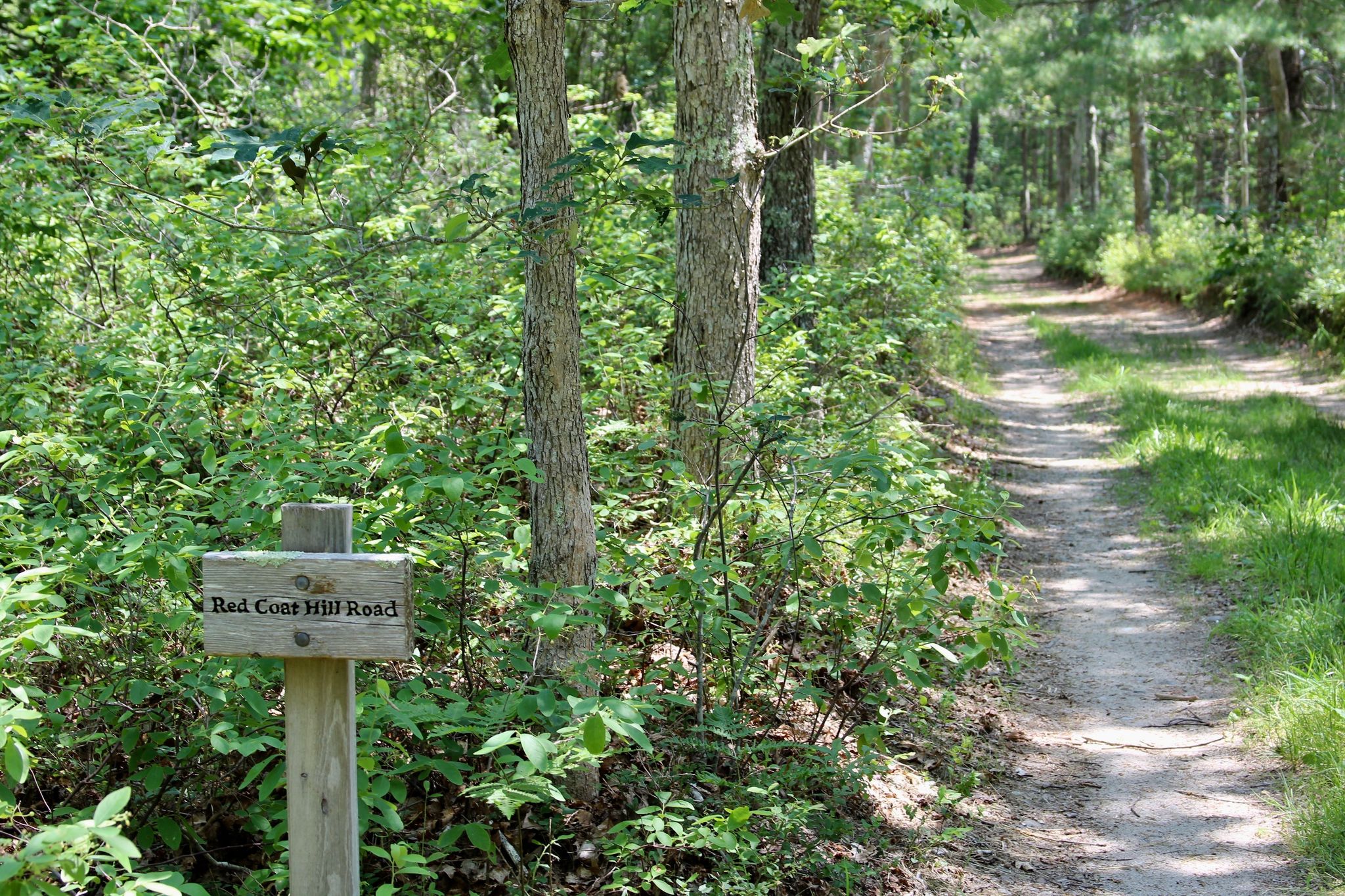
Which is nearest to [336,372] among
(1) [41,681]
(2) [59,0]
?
(1) [41,681]

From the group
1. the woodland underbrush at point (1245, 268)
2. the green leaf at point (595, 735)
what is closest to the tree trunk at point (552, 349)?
the green leaf at point (595, 735)

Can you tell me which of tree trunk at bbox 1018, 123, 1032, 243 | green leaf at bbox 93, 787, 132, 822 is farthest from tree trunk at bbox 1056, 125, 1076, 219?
green leaf at bbox 93, 787, 132, 822

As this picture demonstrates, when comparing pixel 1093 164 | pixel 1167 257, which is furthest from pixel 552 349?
pixel 1093 164

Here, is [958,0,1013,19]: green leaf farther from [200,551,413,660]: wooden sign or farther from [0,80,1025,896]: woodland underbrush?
[200,551,413,660]: wooden sign

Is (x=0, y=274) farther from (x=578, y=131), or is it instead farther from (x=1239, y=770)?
(x=1239, y=770)

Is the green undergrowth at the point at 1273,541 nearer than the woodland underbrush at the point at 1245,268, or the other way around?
the green undergrowth at the point at 1273,541

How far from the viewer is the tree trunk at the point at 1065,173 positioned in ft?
130

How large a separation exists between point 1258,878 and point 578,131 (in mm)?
7059

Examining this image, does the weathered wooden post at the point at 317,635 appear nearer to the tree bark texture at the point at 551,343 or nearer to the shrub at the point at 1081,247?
the tree bark texture at the point at 551,343

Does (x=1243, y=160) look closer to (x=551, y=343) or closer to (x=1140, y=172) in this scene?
(x=1140, y=172)

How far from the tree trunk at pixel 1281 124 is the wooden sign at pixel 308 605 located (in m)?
17.7

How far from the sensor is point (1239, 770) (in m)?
4.75

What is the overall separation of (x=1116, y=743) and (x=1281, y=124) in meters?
15.5

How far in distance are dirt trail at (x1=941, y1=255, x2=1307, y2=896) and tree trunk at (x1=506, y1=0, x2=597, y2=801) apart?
2.01m
